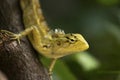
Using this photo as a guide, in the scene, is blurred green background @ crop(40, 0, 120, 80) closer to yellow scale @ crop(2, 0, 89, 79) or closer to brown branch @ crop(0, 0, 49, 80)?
yellow scale @ crop(2, 0, 89, 79)

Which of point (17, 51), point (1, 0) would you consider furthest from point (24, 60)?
point (1, 0)

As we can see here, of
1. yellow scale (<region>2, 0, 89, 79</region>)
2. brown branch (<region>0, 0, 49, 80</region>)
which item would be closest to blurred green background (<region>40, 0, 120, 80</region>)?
yellow scale (<region>2, 0, 89, 79</region>)

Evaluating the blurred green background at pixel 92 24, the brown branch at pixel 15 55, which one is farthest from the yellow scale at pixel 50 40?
the blurred green background at pixel 92 24

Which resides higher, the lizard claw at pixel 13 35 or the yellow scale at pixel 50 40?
the lizard claw at pixel 13 35

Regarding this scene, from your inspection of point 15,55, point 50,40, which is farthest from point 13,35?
point 50,40

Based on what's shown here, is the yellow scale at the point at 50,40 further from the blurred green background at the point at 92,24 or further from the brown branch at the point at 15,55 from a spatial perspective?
the blurred green background at the point at 92,24

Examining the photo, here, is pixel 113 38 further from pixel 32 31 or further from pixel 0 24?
pixel 0 24

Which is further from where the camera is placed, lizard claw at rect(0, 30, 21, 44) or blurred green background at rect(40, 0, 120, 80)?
blurred green background at rect(40, 0, 120, 80)
